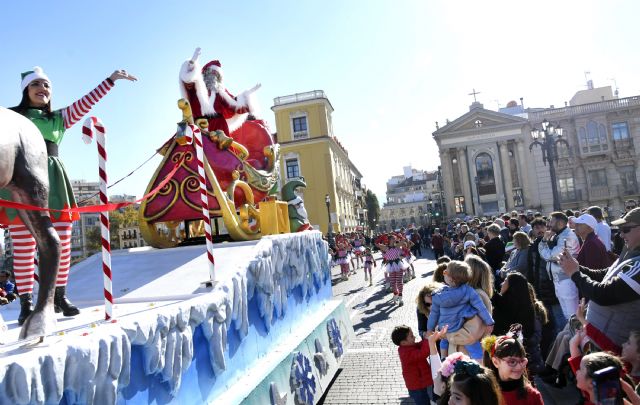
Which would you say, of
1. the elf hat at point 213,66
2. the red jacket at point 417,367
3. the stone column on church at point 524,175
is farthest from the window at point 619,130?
the red jacket at point 417,367

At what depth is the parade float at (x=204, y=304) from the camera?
2.28 meters

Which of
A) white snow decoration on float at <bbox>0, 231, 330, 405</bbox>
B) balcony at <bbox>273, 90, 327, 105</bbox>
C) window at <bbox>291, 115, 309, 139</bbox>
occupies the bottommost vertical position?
white snow decoration on float at <bbox>0, 231, 330, 405</bbox>

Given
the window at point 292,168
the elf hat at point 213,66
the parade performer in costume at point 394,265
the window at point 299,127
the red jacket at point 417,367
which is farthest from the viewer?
the window at point 292,168

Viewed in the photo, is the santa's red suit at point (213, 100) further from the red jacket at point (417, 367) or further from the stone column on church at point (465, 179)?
the stone column on church at point (465, 179)

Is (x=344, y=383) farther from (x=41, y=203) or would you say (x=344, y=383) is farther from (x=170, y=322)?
(x=41, y=203)

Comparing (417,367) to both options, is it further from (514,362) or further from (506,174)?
(506,174)

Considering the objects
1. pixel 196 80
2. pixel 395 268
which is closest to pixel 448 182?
pixel 395 268

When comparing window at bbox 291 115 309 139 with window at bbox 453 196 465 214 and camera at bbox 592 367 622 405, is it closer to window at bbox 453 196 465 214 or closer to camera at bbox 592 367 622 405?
window at bbox 453 196 465 214

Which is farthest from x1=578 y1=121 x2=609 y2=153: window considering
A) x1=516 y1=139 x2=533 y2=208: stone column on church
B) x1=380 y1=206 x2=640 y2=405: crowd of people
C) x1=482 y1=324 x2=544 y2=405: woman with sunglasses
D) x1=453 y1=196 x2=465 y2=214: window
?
x1=482 y1=324 x2=544 y2=405: woman with sunglasses

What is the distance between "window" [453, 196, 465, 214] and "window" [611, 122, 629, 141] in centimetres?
1511

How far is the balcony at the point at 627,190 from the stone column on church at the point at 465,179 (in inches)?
519

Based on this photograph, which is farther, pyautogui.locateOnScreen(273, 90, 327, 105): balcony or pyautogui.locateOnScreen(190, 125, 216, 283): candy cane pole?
pyautogui.locateOnScreen(273, 90, 327, 105): balcony

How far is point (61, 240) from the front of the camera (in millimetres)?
3352

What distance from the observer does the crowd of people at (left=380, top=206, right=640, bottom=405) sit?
8.95ft
